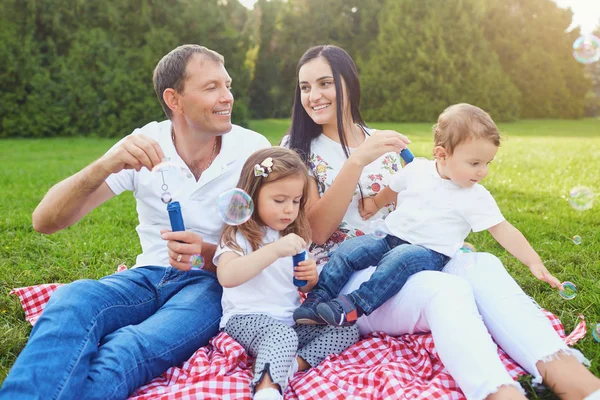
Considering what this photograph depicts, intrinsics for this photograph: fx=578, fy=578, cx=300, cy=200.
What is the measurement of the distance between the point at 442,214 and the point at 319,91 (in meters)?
0.94

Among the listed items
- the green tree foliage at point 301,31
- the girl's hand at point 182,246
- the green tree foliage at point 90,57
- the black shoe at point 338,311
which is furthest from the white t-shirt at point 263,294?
the green tree foliage at point 301,31

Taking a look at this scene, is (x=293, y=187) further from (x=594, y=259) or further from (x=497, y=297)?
(x=594, y=259)

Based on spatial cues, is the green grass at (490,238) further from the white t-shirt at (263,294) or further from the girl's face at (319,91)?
the girl's face at (319,91)

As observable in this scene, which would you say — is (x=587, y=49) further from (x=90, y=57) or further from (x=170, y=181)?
(x=90, y=57)

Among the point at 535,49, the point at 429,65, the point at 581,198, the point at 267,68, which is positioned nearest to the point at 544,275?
the point at 581,198

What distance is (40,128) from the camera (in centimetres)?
1367

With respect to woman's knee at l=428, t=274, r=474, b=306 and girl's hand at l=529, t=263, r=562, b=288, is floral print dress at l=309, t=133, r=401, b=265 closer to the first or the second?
woman's knee at l=428, t=274, r=474, b=306

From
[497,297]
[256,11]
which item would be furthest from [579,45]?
[256,11]

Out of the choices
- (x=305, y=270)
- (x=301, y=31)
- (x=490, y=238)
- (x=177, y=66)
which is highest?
(x=301, y=31)

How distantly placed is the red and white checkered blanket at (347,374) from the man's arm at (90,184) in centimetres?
82

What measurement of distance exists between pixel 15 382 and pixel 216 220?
1155 millimetres

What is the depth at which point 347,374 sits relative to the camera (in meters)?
2.31

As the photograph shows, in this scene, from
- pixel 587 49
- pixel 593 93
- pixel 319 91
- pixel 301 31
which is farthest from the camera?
pixel 593 93

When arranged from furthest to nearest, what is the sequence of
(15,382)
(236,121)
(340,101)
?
(236,121) → (340,101) → (15,382)
